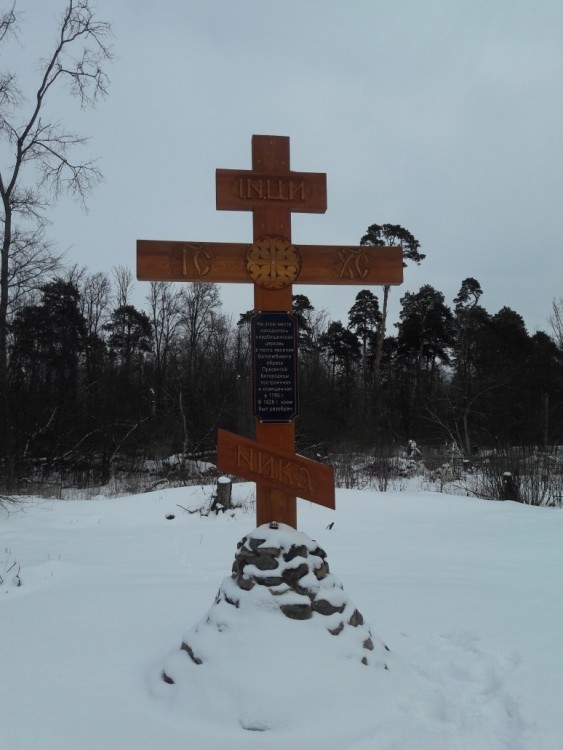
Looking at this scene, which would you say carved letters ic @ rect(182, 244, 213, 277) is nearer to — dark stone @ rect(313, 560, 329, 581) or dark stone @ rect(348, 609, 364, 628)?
dark stone @ rect(313, 560, 329, 581)

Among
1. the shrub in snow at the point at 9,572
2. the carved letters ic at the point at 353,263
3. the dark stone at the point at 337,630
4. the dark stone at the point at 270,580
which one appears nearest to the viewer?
the dark stone at the point at 337,630

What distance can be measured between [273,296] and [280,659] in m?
2.46

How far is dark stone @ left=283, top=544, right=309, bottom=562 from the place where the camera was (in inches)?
134

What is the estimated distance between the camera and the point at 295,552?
3414 mm

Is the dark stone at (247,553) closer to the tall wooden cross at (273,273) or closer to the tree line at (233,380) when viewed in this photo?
the tall wooden cross at (273,273)

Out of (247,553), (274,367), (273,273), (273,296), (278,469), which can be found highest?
(273,273)

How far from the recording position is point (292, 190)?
4113 millimetres

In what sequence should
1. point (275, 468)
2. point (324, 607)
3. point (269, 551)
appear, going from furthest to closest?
point (275, 468) < point (269, 551) < point (324, 607)

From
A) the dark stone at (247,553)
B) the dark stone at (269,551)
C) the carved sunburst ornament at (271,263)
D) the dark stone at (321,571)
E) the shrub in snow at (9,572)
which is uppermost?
the carved sunburst ornament at (271,263)

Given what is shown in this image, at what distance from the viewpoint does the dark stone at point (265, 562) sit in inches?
131

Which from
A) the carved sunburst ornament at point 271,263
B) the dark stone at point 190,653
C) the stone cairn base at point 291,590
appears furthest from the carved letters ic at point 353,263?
the dark stone at point 190,653

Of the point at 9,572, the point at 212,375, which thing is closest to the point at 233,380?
the point at 212,375

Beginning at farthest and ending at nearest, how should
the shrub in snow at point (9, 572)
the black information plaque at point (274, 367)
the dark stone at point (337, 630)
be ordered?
the shrub in snow at point (9, 572), the black information plaque at point (274, 367), the dark stone at point (337, 630)

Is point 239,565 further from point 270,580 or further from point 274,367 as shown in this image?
point 274,367
